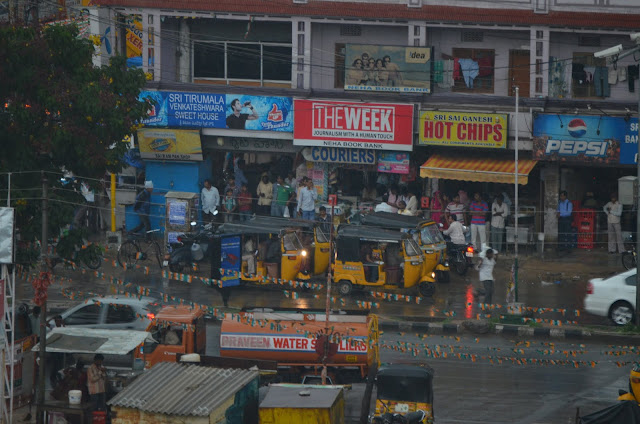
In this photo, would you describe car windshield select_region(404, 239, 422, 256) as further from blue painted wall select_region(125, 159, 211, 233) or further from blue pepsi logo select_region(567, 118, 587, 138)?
blue painted wall select_region(125, 159, 211, 233)

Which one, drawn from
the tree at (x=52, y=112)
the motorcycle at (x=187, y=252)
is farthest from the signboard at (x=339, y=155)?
A: the tree at (x=52, y=112)

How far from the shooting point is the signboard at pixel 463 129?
3262cm

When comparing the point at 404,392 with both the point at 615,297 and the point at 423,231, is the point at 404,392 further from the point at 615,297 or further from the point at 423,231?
the point at 423,231

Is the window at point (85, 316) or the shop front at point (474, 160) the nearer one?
the window at point (85, 316)

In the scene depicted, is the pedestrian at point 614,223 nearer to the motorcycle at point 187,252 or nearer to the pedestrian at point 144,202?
the motorcycle at point 187,252

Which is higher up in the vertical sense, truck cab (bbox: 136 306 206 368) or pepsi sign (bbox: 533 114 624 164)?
pepsi sign (bbox: 533 114 624 164)

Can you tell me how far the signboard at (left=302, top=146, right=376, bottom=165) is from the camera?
33938mm

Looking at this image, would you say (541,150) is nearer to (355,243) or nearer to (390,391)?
(355,243)

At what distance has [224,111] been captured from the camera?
111ft

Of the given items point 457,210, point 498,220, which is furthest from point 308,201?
point 498,220

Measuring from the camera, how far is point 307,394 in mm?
16016

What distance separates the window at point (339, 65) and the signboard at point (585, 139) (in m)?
6.48

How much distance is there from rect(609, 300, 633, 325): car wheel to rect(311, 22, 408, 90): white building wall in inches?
Answer: 510

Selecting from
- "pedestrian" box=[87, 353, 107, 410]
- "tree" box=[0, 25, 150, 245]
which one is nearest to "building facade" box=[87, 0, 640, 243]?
"tree" box=[0, 25, 150, 245]
